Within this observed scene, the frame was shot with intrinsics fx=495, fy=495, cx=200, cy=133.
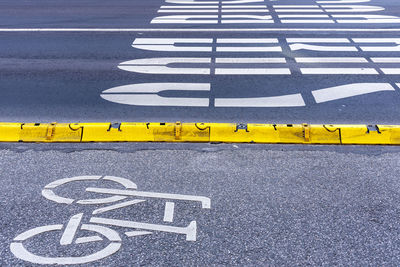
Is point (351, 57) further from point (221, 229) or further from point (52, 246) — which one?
point (52, 246)

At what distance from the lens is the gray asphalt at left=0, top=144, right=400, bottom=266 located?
149 inches

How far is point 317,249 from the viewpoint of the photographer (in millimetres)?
3818

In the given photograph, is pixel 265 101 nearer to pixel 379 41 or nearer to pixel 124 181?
pixel 124 181

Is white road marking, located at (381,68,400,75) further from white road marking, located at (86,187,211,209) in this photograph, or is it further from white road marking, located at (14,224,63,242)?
white road marking, located at (14,224,63,242)

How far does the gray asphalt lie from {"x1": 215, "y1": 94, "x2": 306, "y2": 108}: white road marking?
1.51 m

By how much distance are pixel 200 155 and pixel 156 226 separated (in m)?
1.49

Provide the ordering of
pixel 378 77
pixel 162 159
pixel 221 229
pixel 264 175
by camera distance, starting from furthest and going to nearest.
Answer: pixel 378 77 < pixel 162 159 < pixel 264 175 < pixel 221 229

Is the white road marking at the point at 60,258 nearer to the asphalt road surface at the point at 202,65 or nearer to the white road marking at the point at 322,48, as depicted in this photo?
the asphalt road surface at the point at 202,65

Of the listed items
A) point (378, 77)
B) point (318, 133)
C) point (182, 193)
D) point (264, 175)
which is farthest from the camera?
point (378, 77)

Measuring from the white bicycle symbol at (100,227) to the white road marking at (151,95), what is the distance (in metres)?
2.53


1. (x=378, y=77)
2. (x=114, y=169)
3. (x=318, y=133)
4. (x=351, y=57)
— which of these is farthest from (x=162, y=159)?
(x=351, y=57)

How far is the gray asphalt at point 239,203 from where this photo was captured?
3.79 metres

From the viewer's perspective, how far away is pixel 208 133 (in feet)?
19.3

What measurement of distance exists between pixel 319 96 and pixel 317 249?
12.9 feet
